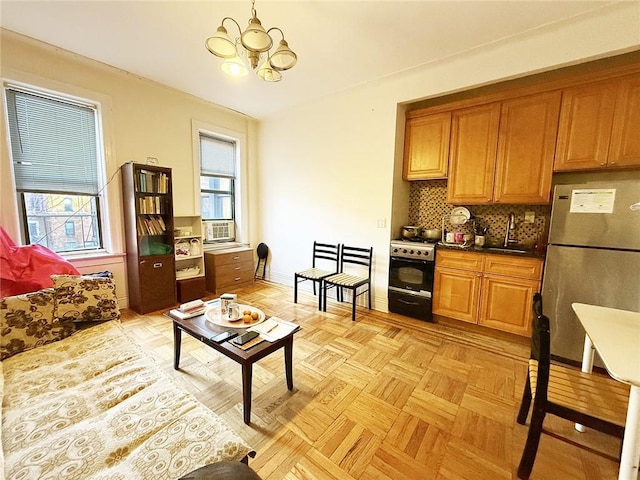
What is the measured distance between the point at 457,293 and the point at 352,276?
1.21 m

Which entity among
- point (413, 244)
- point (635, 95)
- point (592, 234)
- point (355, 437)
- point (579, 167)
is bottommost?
point (355, 437)

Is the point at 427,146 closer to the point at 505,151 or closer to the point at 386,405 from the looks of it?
the point at 505,151

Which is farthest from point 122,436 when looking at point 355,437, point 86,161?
point 86,161

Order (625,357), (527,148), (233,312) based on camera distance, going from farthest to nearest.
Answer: (527,148)
(233,312)
(625,357)

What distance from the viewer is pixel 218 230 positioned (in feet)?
14.3

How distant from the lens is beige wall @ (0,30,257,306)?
8.03ft

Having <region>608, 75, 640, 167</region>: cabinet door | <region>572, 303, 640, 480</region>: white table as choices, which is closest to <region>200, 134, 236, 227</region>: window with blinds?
<region>572, 303, 640, 480</region>: white table

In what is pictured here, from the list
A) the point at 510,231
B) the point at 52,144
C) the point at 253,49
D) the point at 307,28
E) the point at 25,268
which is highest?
the point at 307,28

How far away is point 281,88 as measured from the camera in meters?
3.28

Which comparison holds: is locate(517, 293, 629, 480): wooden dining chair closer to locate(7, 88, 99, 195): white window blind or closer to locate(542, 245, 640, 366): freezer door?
locate(542, 245, 640, 366): freezer door

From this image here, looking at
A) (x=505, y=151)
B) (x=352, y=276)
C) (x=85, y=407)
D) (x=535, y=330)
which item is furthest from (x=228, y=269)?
(x=505, y=151)

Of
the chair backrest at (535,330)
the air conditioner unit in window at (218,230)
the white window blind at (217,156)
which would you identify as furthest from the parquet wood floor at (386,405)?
the white window blind at (217,156)

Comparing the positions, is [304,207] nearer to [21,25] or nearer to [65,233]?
[65,233]

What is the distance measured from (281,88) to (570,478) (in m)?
4.06
